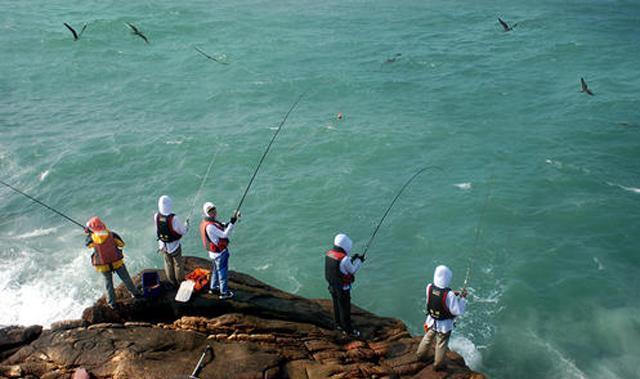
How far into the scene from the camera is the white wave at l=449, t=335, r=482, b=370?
1674 centimetres

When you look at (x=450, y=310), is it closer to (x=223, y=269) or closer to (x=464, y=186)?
(x=223, y=269)

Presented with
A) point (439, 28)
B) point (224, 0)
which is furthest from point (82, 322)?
point (224, 0)

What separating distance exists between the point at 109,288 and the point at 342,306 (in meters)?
4.90

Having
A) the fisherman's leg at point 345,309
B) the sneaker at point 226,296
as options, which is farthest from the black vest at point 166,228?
the fisherman's leg at point 345,309

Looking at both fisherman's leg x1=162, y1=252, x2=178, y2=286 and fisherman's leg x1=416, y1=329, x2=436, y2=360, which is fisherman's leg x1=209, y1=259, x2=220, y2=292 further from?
fisherman's leg x1=416, y1=329, x2=436, y2=360

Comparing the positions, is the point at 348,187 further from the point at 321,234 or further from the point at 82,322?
the point at 82,322

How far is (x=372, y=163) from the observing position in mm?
28672

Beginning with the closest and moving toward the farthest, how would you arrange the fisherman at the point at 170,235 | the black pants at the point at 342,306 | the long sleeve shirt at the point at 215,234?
the long sleeve shirt at the point at 215,234 < the fisherman at the point at 170,235 < the black pants at the point at 342,306

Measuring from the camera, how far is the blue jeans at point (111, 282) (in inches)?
443

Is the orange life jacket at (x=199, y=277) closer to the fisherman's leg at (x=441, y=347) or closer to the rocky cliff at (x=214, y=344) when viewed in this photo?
the rocky cliff at (x=214, y=344)

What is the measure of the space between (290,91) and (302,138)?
7.38 metres

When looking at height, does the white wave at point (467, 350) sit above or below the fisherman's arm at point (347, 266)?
below

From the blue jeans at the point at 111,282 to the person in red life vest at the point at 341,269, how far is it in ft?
13.5

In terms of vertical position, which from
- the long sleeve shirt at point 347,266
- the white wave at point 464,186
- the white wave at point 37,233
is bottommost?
the white wave at point 464,186
